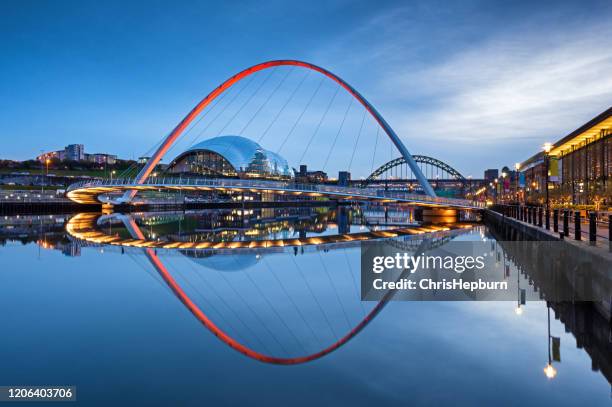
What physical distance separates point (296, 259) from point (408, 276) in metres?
5.80

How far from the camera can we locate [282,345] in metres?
8.94

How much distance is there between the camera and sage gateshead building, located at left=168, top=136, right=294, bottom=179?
111375 millimetres

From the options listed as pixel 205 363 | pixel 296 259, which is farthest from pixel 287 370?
pixel 296 259

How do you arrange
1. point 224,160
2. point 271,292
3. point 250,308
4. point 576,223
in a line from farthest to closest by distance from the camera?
point 224,160 < point 271,292 < point 576,223 < point 250,308

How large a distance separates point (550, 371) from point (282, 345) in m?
4.42

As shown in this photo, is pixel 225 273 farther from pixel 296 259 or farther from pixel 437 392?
pixel 437 392

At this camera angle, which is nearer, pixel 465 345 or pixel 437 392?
pixel 437 392

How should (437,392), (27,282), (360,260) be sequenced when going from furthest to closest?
(360,260) → (27,282) → (437,392)

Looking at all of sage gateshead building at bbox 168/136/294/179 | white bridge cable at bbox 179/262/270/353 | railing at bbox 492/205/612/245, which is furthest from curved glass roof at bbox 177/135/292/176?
white bridge cable at bbox 179/262/270/353

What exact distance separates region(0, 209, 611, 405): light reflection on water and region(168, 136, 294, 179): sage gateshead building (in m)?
96.5

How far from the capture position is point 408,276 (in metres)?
16.8

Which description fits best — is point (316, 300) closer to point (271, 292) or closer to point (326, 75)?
point (271, 292)

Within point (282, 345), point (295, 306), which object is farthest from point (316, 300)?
point (282, 345)

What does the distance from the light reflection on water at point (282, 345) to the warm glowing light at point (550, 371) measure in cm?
10
